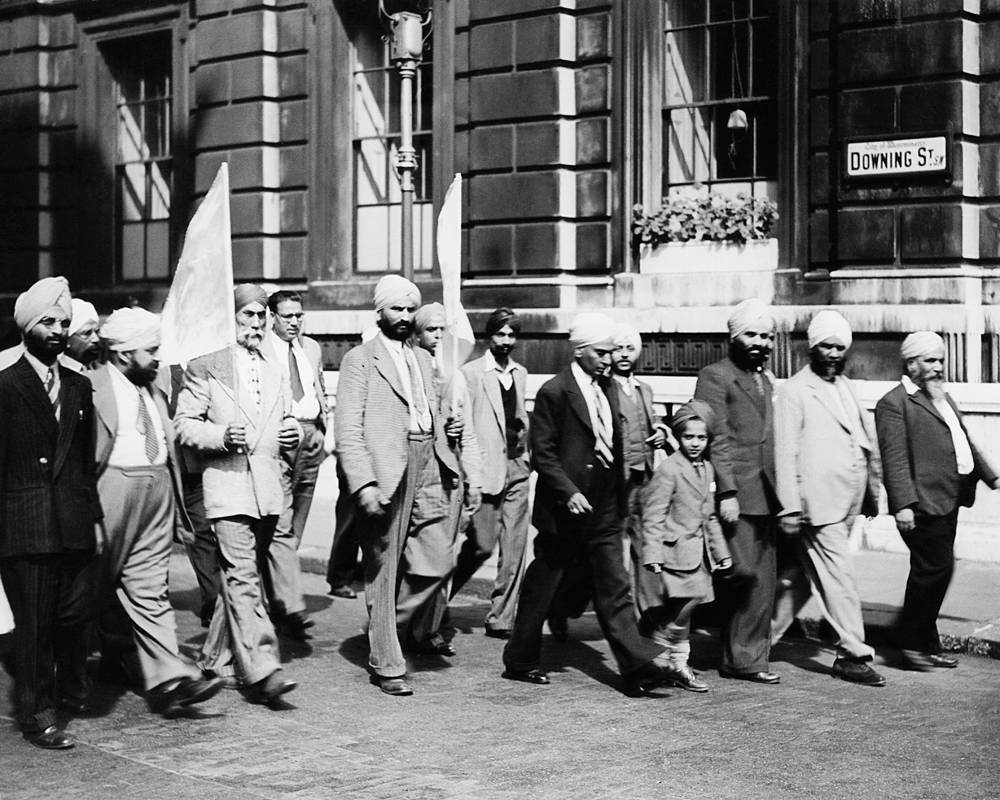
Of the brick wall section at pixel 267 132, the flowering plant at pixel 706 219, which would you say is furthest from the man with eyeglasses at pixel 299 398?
the brick wall section at pixel 267 132

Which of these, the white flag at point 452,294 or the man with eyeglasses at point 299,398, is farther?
the man with eyeglasses at point 299,398

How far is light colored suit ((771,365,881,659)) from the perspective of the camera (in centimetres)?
809

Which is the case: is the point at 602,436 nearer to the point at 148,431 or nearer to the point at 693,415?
the point at 693,415

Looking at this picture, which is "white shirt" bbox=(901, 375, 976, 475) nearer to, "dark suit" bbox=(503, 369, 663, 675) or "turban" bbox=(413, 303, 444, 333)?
"dark suit" bbox=(503, 369, 663, 675)

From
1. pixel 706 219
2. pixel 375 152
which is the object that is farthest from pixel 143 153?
pixel 706 219

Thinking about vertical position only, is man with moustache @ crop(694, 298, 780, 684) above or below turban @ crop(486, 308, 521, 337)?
below

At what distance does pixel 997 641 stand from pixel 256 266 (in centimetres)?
1004

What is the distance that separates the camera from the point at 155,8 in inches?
727

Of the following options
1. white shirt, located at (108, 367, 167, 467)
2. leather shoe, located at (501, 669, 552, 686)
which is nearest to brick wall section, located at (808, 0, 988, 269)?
leather shoe, located at (501, 669, 552, 686)

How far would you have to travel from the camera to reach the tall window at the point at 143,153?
18.9 metres

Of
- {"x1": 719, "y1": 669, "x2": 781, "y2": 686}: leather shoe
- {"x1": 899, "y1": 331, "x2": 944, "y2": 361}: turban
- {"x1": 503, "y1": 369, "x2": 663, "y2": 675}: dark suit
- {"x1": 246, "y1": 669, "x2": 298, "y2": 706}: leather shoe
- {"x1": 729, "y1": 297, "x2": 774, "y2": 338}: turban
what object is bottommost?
{"x1": 719, "y1": 669, "x2": 781, "y2": 686}: leather shoe

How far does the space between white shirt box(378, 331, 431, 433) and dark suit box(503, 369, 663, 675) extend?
21.1 inches

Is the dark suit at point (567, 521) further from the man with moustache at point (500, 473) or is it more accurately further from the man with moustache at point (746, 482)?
Result: the man with moustache at point (500, 473)

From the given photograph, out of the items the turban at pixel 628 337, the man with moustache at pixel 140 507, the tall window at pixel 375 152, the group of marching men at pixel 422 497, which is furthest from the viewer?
the tall window at pixel 375 152
